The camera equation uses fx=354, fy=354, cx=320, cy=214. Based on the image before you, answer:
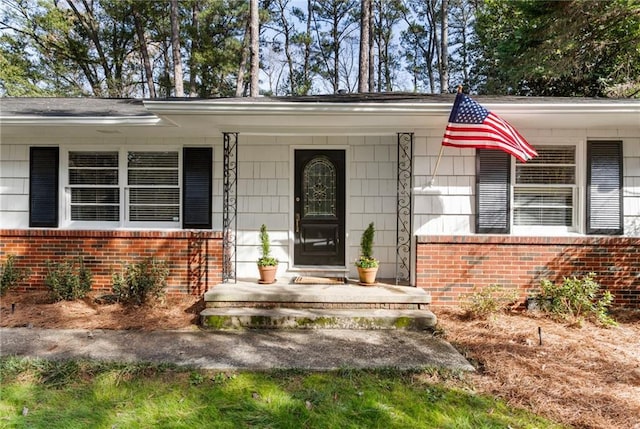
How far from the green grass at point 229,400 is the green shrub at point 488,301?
1753 mm

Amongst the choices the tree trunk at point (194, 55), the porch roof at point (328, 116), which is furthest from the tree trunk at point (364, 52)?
the tree trunk at point (194, 55)

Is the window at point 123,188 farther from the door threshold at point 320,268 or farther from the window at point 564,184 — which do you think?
the window at point 564,184

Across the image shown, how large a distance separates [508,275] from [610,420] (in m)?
2.56

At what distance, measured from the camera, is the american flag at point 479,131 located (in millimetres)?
4020

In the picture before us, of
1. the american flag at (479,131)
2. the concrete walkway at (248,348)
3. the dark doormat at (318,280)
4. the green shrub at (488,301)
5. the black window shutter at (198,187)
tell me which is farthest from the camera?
the black window shutter at (198,187)

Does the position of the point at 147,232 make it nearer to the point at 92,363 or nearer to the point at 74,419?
the point at 92,363

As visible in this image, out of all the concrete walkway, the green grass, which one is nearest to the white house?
the concrete walkway

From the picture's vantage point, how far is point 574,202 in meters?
5.02

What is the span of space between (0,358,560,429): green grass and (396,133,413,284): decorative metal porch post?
253 cm

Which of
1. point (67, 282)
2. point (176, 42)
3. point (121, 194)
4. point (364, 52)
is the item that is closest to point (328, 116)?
point (121, 194)

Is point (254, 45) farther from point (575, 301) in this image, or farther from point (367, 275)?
point (575, 301)

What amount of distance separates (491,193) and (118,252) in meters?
5.55

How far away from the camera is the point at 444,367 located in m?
3.19

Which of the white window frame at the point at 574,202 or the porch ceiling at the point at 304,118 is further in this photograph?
the white window frame at the point at 574,202
